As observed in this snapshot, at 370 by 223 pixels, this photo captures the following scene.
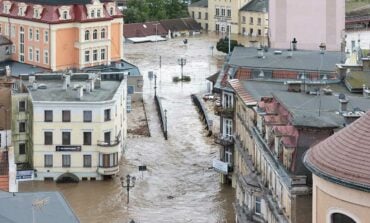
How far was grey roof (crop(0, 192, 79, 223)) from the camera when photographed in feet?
66.6

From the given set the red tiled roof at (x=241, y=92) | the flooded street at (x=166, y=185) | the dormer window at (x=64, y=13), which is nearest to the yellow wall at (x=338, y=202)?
the red tiled roof at (x=241, y=92)

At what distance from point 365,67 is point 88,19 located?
2626cm

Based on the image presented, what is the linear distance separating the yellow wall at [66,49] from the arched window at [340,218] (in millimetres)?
43803

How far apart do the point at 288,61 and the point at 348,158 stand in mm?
23839

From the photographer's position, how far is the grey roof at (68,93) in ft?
137

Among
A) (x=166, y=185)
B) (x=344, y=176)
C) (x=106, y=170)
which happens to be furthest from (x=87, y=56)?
(x=344, y=176)

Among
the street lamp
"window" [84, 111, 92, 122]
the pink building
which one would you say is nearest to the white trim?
the street lamp

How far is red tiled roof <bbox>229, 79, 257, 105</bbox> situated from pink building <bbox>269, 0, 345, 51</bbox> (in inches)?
795

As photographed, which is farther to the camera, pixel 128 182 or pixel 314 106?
pixel 128 182

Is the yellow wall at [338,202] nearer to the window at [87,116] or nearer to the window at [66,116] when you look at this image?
the window at [87,116]

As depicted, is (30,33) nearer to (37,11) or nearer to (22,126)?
(37,11)

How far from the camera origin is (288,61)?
41531mm

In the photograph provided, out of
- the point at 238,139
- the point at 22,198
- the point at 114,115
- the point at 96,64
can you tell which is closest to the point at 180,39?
the point at 96,64

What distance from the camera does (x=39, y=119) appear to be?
41.3 m
